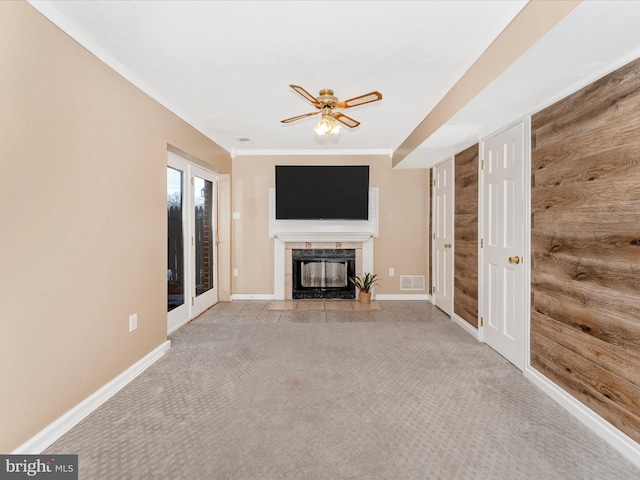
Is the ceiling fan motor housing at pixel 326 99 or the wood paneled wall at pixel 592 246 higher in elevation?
the ceiling fan motor housing at pixel 326 99

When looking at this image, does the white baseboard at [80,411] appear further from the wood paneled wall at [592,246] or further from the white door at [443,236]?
the white door at [443,236]

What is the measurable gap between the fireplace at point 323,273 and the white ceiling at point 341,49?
250 centimetres

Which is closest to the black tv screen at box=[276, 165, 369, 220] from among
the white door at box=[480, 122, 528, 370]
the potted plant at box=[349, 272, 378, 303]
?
the potted plant at box=[349, 272, 378, 303]

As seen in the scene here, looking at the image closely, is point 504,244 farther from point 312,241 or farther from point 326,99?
point 312,241

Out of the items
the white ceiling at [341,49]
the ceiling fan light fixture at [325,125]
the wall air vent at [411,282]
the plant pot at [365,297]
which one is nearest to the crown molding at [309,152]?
the white ceiling at [341,49]

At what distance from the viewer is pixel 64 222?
1973 millimetres

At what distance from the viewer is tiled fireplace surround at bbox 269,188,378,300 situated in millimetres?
5301

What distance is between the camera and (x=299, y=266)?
17.8 ft

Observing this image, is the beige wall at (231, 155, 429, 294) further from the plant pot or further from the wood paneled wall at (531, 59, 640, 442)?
the wood paneled wall at (531, 59, 640, 442)

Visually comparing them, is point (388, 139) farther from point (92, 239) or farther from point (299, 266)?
point (92, 239)

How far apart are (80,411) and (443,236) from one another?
4222 millimetres

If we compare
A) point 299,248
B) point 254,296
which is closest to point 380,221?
point 299,248

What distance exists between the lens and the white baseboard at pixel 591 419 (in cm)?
175

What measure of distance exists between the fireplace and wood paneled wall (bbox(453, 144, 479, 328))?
173 cm
